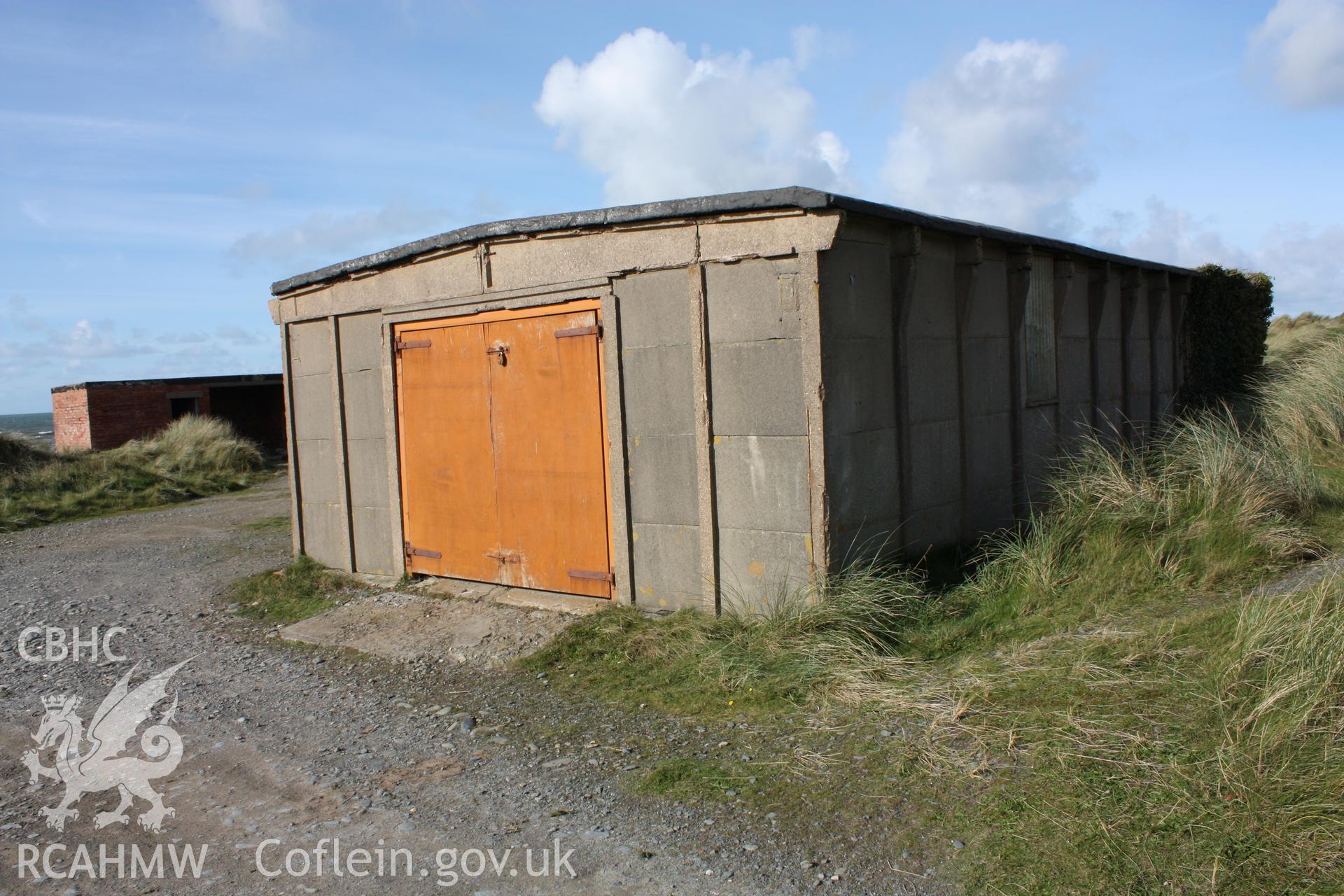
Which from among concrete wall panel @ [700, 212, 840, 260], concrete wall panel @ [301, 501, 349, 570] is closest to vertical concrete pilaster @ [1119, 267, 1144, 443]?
concrete wall panel @ [700, 212, 840, 260]

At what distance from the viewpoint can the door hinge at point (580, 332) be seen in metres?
7.11

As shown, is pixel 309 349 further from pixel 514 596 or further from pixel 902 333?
pixel 902 333

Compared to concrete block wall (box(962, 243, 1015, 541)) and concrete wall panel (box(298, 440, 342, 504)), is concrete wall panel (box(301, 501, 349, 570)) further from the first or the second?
concrete block wall (box(962, 243, 1015, 541))

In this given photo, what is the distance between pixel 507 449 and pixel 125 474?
14064mm

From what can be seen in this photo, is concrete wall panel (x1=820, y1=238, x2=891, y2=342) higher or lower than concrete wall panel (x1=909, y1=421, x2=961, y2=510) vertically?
higher

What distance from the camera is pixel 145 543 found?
1234 centimetres

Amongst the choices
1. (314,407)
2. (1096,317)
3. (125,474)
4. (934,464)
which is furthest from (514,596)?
(125,474)

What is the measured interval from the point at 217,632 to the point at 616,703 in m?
3.97

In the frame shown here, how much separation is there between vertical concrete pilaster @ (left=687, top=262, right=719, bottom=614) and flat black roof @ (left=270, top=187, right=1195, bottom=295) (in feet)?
1.41

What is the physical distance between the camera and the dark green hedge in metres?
12.8

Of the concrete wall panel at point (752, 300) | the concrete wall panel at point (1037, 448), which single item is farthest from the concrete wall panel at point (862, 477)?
the concrete wall panel at point (1037, 448)

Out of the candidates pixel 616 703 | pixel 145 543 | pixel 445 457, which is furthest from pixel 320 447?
pixel 616 703

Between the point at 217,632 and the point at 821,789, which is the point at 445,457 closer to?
the point at 217,632

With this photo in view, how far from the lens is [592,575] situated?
731 cm
